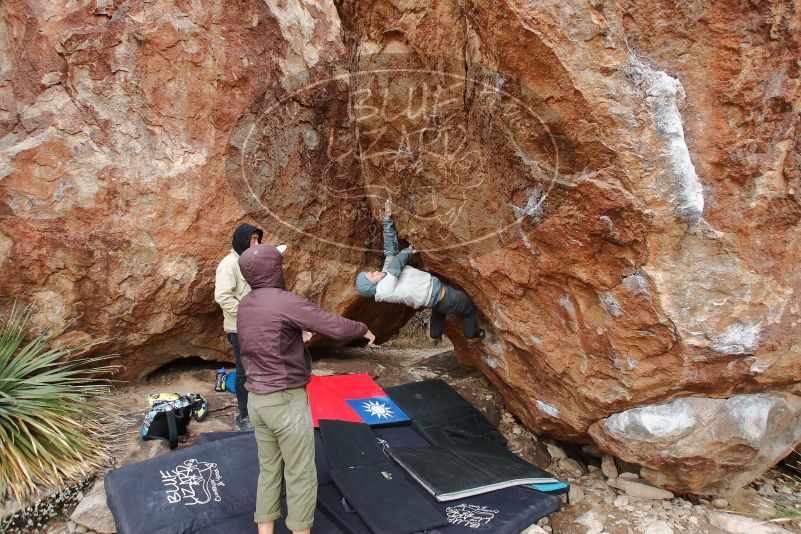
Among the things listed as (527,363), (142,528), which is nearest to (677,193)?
(527,363)

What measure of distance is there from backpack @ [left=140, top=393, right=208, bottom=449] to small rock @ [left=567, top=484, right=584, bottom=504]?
114 inches

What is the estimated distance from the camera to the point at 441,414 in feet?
16.0

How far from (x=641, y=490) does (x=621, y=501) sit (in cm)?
19

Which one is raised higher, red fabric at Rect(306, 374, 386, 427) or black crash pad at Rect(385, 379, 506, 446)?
red fabric at Rect(306, 374, 386, 427)

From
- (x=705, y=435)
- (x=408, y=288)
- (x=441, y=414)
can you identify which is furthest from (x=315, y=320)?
(x=705, y=435)

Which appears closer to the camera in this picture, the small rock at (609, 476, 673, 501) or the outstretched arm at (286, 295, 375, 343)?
the outstretched arm at (286, 295, 375, 343)

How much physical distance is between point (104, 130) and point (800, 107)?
4.93 metres

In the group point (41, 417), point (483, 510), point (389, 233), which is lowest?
point (483, 510)

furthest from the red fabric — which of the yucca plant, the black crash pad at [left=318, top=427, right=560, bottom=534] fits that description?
the yucca plant

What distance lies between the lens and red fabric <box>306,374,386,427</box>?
460cm

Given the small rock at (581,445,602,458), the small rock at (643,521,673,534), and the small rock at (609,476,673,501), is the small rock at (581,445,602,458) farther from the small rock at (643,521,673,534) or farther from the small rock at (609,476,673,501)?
the small rock at (643,521,673,534)

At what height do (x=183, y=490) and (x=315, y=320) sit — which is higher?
(x=315, y=320)

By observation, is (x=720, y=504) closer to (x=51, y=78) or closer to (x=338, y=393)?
(x=338, y=393)

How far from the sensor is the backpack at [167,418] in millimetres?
3947
